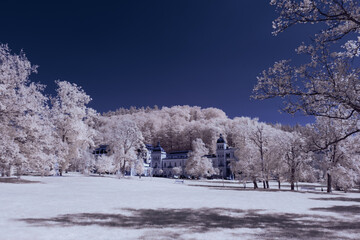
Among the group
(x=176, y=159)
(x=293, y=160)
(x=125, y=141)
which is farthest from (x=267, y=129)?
(x=176, y=159)

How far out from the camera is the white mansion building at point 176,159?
382 ft

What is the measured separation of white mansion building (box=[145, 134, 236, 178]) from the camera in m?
116

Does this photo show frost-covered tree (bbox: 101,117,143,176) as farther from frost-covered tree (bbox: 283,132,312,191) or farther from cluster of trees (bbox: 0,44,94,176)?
frost-covered tree (bbox: 283,132,312,191)

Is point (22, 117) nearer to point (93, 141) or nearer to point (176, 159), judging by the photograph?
point (93, 141)

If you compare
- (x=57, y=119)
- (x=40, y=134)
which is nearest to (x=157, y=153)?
(x=57, y=119)

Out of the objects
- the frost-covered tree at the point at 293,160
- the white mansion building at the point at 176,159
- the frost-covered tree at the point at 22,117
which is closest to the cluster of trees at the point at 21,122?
the frost-covered tree at the point at 22,117

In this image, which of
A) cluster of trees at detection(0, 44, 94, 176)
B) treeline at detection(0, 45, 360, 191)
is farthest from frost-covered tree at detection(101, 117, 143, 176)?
cluster of trees at detection(0, 44, 94, 176)

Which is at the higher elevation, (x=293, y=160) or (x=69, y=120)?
(x=69, y=120)

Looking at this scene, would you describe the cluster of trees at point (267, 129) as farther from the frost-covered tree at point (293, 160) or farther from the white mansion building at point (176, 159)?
the white mansion building at point (176, 159)

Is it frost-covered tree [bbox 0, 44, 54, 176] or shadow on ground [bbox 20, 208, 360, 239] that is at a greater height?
frost-covered tree [bbox 0, 44, 54, 176]

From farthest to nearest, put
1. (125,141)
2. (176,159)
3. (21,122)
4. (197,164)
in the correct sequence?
(176,159) → (197,164) → (125,141) → (21,122)

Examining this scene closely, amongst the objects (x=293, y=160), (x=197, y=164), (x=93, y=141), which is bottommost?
(x=197, y=164)

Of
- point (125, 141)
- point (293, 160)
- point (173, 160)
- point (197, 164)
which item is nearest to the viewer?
point (293, 160)

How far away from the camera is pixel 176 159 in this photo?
128500mm
